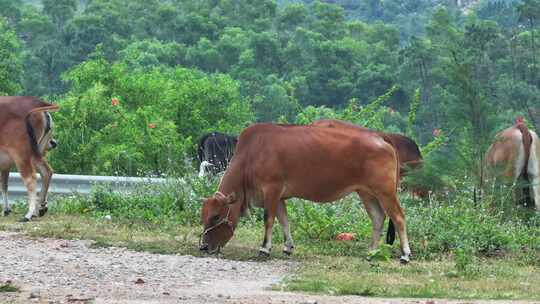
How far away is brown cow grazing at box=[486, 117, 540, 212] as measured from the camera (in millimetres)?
15789

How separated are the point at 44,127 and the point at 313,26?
236 ft

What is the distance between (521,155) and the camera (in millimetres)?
15914

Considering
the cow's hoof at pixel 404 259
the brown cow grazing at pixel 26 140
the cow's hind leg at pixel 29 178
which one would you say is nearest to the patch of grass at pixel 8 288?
the cow's hoof at pixel 404 259

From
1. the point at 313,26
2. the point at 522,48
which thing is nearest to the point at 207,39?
the point at 313,26

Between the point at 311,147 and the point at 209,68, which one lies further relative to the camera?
the point at 209,68

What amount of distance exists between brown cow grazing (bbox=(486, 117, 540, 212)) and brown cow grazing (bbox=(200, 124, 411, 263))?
3685mm

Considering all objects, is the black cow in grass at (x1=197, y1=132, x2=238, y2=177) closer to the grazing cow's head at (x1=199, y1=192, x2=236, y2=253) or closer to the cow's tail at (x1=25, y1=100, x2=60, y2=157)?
the cow's tail at (x1=25, y1=100, x2=60, y2=157)

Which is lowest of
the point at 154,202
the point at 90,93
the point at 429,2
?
the point at 429,2

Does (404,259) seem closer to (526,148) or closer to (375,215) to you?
(375,215)

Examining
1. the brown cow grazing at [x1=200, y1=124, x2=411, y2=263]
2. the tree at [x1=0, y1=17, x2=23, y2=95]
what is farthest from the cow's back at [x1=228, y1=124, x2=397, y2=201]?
the tree at [x1=0, y1=17, x2=23, y2=95]

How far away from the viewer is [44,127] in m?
15.3

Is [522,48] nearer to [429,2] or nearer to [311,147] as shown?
[311,147]

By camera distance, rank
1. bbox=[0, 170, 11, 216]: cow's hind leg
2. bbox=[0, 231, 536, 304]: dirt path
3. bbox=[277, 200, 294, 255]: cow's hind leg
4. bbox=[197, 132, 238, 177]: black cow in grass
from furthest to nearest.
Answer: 1. bbox=[197, 132, 238, 177]: black cow in grass
2. bbox=[0, 170, 11, 216]: cow's hind leg
3. bbox=[277, 200, 294, 255]: cow's hind leg
4. bbox=[0, 231, 536, 304]: dirt path

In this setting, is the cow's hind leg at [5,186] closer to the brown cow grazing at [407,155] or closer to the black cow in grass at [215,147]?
the black cow in grass at [215,147]
